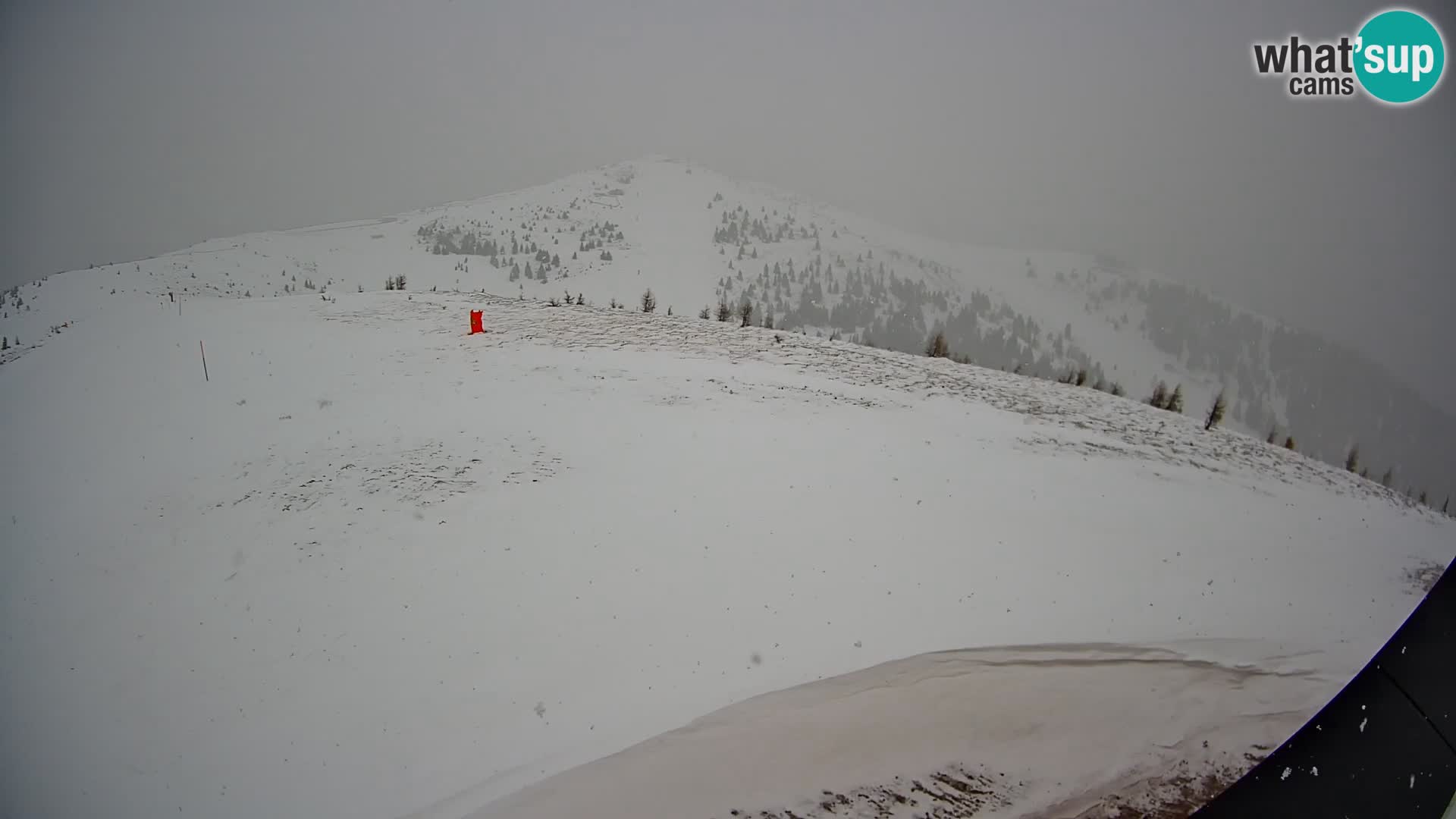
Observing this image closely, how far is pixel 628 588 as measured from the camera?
22.4 ft

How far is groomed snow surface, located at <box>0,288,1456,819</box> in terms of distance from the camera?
4.66 m

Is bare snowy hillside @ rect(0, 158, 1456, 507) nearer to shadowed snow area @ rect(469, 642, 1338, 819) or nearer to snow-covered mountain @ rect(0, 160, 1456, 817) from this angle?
snow-covered mountain @ rect(0, 160, 1456, 817)

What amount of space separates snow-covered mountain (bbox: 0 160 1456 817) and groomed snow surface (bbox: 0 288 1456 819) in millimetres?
40

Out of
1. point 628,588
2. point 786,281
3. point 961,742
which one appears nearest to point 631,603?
point 628,588

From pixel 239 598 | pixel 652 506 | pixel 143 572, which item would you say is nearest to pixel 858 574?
pixel 652 506

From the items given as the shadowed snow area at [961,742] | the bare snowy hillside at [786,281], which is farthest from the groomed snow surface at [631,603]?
the bare snowy hillside at [786,281]

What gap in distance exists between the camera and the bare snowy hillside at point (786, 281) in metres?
38.2

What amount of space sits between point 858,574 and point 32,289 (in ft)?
104

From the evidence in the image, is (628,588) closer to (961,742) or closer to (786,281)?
(961,742)

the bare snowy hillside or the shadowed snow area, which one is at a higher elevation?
the bare snowy hillside

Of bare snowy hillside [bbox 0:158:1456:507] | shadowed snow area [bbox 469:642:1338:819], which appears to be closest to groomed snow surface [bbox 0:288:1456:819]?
shadowed snow area [bbox 469:642:1338:819]

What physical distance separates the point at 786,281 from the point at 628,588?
90648 mm

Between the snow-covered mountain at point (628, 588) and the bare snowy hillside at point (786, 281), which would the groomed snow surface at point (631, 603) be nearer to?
the snow-covered mountain at point (628, 588)

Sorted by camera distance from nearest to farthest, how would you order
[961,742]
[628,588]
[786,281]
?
[961,742], [628,588], [786,281]
